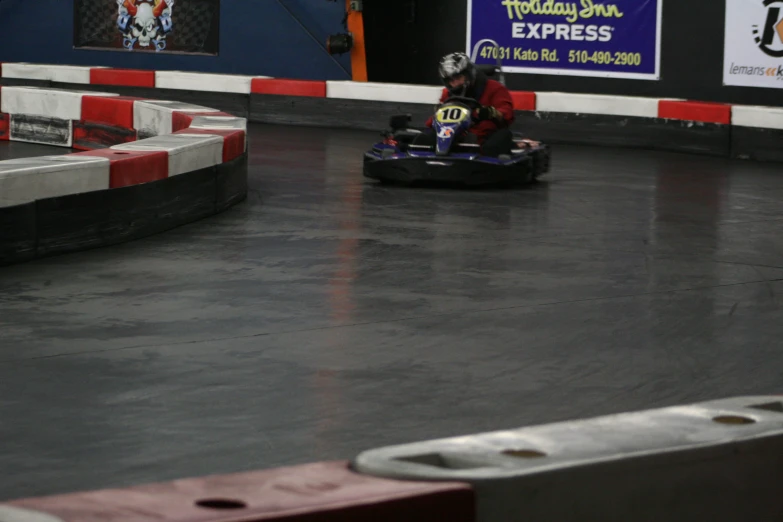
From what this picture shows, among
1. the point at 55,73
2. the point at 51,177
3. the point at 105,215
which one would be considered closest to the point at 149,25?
the point at 55,73

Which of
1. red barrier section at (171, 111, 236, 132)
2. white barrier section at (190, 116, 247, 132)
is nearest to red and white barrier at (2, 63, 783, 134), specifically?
red barrier section at (171, 111, 236, 132)

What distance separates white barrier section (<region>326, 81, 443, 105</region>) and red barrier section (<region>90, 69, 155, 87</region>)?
243 cm

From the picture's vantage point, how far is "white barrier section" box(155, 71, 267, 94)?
16.3m

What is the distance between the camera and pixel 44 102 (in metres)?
12.6

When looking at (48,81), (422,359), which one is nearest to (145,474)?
(422,359)

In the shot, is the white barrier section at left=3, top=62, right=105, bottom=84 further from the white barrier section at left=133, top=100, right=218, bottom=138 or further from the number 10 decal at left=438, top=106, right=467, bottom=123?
the number 10 decal at left=438, top=106, right=467, bottom=123

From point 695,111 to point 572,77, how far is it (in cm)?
237

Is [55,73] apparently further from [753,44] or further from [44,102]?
[753,44]

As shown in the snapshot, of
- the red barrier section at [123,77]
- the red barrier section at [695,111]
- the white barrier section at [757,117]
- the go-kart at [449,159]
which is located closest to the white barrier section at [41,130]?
the go-kart at [449,159]

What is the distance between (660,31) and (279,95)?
4.08 metres

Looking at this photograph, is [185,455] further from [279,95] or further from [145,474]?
[279,95]

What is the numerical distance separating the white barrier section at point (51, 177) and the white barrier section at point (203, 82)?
9540 mm

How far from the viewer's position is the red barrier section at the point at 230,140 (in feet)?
27.3

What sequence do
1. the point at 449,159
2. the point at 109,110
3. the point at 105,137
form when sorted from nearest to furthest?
1. the point at 449,159
2. the point at 109,110
3. the point at 105,137
